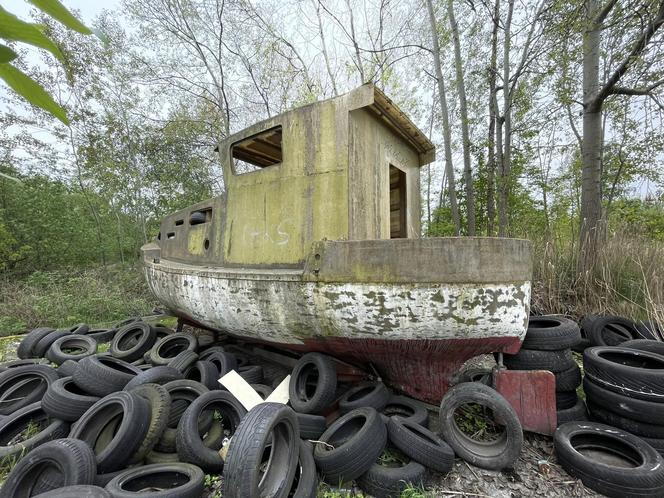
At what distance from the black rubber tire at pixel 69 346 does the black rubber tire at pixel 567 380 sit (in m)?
5.45

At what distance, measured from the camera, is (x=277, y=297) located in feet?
9.64

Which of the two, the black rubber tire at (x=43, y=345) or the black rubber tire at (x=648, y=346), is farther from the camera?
the black rubber tire at (x=43, y=345)

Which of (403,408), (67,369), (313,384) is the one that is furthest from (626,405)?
(67,369)

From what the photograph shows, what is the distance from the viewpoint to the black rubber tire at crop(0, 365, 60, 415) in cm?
315

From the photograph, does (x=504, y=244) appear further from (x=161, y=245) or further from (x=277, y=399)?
(x=161, y=245)

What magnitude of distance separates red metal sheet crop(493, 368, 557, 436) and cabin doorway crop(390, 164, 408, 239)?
8.29ft

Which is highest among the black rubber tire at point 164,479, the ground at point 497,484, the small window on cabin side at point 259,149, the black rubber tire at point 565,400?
the small window on cabin side at point 259,149

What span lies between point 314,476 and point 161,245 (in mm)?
5438

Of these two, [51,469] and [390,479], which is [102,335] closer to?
[51,469]

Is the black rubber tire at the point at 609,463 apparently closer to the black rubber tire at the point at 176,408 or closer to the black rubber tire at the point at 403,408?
the black rubber tire at the point at 403,408

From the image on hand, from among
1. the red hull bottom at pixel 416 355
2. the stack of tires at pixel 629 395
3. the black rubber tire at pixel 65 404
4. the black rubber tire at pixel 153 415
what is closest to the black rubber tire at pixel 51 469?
the black rubber tire at pixel 153 415

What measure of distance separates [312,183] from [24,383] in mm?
3711

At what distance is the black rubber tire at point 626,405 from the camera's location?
2367mm

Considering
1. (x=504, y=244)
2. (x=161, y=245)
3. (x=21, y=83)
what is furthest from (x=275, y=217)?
(x=161, y=245)
